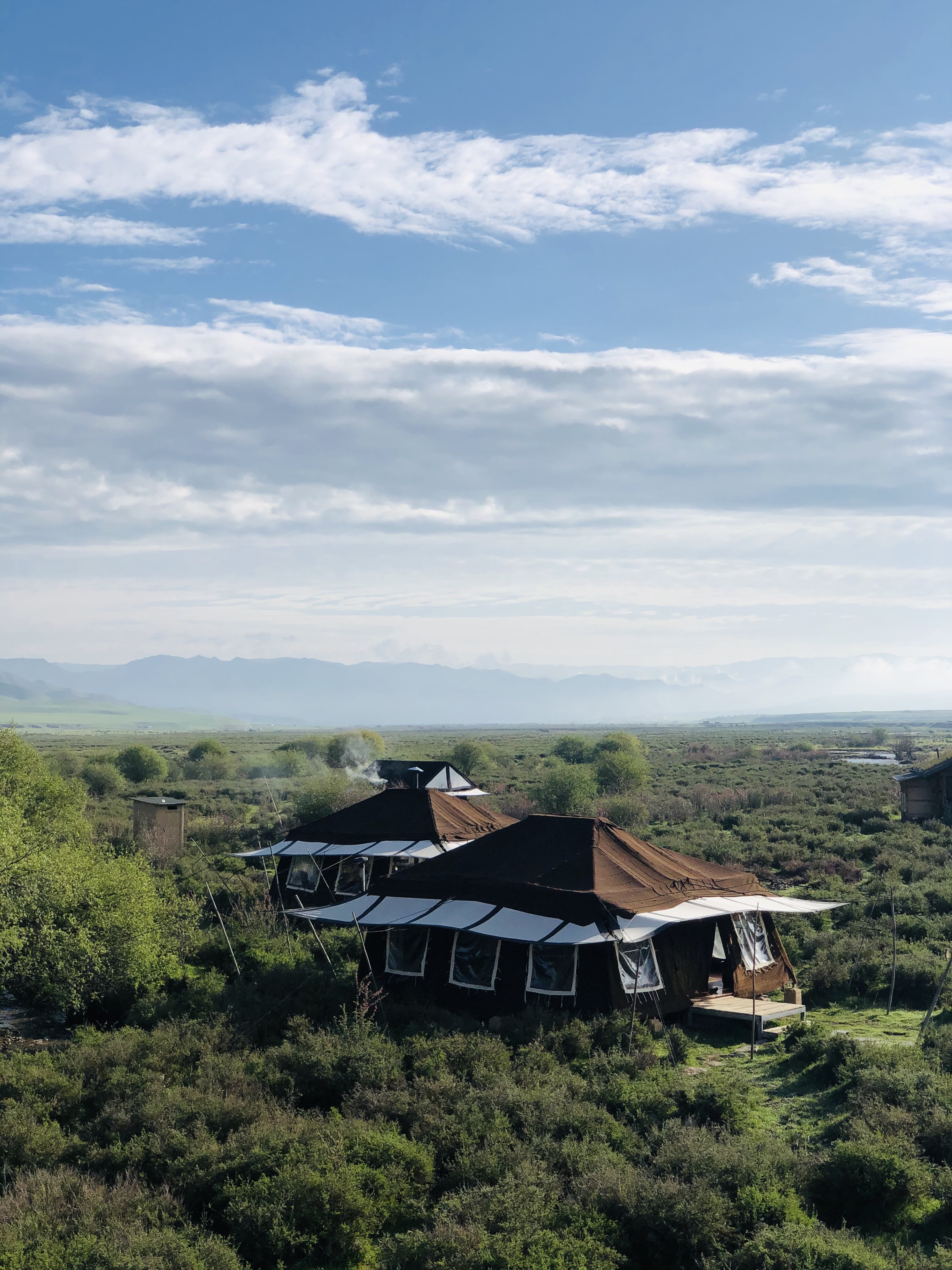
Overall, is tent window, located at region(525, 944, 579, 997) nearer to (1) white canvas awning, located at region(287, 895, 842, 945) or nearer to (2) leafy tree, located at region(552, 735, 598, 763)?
(1) white canvas awning, located at region(287, 895, 842, 945)

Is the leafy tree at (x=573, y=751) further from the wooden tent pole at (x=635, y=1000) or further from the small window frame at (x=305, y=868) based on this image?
the wooden tent pole at (x=635, y=1000)

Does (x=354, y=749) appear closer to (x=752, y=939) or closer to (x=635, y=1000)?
(x=752, y=939)

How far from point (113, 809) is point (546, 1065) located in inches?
1574

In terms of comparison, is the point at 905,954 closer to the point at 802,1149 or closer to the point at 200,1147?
the point at 802,1149

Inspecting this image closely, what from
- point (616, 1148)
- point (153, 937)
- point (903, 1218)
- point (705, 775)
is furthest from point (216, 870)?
point (705, 775)

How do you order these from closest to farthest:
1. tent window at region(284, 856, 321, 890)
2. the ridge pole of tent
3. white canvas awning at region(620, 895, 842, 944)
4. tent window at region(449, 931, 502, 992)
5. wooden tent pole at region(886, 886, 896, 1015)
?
white canvas awning at region(620, 895, 842, 944)
wooden tent pole at region(886, 886, 896, 1015)
tent window at region(449, 931, 502, 992)
the ridge pole of tent
tent window at region(284, 856, 321, 890)

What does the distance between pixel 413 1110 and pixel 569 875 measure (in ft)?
23.4

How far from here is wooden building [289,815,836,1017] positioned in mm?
19031

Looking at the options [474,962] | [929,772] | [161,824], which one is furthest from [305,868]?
[929,772]

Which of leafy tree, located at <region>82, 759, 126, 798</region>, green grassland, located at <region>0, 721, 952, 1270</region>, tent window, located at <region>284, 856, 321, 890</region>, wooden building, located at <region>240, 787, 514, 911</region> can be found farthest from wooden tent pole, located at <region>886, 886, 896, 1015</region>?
leafy tree, located at <region>82, 759, 126, 798</region>

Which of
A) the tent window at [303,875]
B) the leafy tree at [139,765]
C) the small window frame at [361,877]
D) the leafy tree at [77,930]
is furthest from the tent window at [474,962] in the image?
the leafy tree at [139,765]

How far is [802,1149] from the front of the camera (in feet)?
41.3

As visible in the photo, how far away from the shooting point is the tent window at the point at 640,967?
19.0m

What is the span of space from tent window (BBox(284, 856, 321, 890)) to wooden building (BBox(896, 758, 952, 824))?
28.5 m
